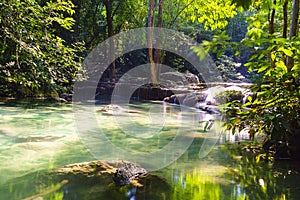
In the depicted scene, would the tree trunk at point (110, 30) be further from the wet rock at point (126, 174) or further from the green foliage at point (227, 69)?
the wet rock at point (126, 174)

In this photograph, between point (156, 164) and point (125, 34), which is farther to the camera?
point (125, 34)

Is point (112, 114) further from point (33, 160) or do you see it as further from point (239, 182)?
point (239, 182)

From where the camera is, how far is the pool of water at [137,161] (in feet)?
7.50

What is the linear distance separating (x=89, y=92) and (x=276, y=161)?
10319 millimetres

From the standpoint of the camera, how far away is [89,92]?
1259 cm

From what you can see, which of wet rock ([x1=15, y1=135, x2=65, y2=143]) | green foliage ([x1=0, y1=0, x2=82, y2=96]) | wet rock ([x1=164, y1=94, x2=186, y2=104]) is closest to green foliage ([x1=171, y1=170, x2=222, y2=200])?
green foliage ([x1=0, y1=0, x2=82, y2=96])

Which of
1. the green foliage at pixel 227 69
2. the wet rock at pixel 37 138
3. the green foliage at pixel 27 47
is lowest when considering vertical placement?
the wet rock at pixel 37 138

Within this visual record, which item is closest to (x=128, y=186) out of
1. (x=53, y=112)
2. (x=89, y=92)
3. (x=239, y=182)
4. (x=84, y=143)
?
(x=239, y=182)

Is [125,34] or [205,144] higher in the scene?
[125,34]

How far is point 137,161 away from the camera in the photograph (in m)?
3.23

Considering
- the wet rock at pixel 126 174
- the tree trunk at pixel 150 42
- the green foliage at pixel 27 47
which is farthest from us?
the tree trunk at pixel 150 42

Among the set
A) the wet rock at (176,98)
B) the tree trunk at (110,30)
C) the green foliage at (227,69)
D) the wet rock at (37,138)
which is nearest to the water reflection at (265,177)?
the wet rock at (37,138)

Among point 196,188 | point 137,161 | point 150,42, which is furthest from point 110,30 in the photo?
point 196,188

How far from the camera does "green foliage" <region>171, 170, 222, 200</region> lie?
226 centimetres
